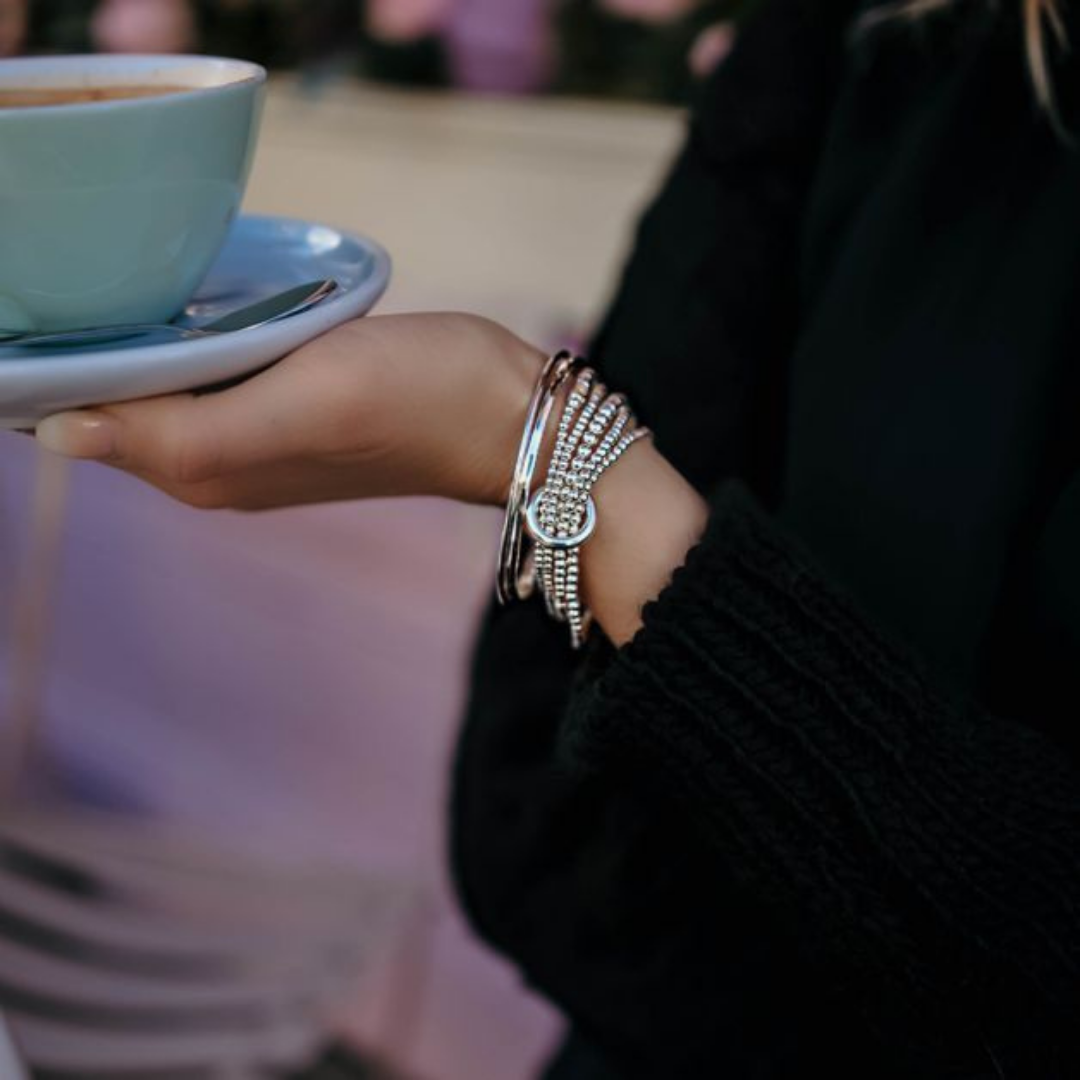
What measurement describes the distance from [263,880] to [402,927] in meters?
0.12

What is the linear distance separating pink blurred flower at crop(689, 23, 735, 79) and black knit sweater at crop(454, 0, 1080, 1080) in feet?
1.10

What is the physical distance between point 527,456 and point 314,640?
4.48ft

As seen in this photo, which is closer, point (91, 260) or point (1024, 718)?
point (91, 260)

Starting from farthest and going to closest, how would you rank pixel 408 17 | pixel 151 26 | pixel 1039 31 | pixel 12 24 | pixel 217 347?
pixel 12 24, pixel 151 26, pixel 408 17, pixel 1039 31, pixel 217 347

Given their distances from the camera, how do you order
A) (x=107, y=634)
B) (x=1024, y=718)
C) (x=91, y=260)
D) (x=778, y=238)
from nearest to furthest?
1. (x=91, y=260)
2. (x=1024, y=718)
3. (x=778, y=238)
4. (x=107, y=634)

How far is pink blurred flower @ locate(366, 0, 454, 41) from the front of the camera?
1.40m

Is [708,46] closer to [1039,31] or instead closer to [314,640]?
[1039,31]

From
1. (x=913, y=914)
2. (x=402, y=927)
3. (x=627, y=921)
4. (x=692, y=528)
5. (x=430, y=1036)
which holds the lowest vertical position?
(x=430, y=1036)

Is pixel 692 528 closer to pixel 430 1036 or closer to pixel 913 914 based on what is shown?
pixel 913 914

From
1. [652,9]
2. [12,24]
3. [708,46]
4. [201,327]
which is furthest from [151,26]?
[201,327]

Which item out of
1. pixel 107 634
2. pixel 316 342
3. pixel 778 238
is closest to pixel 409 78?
pixel 778 238

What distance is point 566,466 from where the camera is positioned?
0.46 metres

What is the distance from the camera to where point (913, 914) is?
47 centimetres

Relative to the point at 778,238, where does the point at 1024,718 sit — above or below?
below
